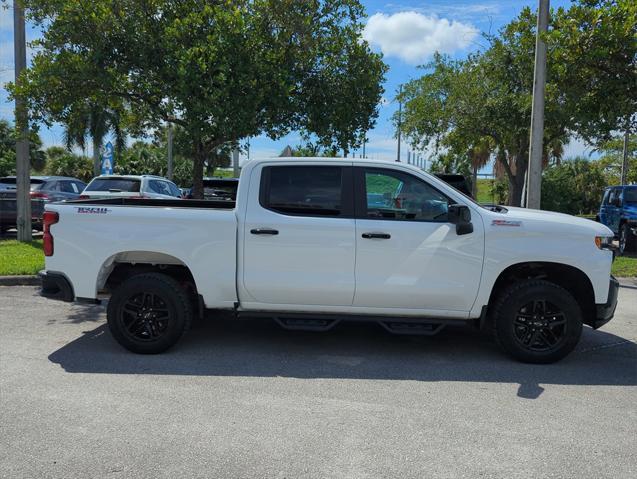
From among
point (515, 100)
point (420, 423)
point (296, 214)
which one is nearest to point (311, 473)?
point (420, 423)

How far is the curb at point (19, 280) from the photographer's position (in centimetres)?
860

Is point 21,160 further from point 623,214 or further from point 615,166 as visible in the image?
point 615,166

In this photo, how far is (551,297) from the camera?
16.8 feet

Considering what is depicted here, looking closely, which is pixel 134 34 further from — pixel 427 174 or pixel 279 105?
pixel 427 174

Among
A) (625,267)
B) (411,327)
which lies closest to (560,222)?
(411,327)

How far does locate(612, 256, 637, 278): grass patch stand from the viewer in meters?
10.6

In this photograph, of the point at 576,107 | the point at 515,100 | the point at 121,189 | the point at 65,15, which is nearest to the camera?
the point at 65,15

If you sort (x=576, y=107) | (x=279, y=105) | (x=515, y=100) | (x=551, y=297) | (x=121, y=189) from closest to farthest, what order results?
(x=551, y=297) → (x=279, y=105) → (x=576, y=107) → (x=121, y=189) → (x=515, y=100)

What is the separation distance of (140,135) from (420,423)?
9807 mm

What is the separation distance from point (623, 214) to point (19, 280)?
1403cm

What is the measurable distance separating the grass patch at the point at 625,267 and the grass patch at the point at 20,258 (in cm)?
1068

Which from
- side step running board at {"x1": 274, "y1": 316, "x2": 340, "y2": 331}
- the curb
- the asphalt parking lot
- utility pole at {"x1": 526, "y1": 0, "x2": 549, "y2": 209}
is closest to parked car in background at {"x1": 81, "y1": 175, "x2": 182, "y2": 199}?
the curb

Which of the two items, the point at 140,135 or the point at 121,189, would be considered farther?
the point at 121,189

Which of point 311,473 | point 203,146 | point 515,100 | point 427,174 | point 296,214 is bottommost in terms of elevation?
point 311,473
